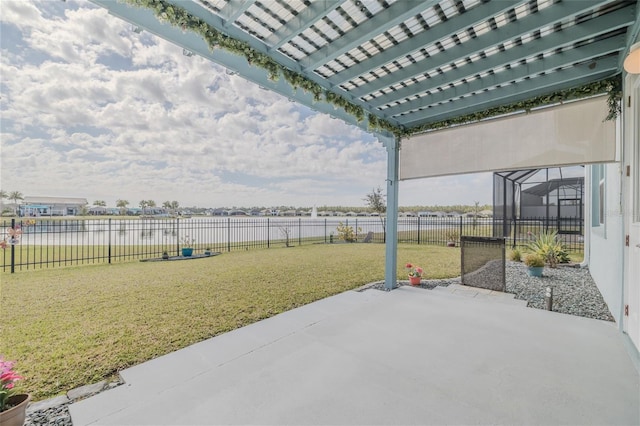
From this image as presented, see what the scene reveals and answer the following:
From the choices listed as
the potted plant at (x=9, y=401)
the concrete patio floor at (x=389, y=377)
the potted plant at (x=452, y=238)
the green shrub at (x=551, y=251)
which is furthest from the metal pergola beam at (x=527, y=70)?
the potted plant at (x=452, y=238)

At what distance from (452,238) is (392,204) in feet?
26.5

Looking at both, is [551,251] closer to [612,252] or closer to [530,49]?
[612,252]

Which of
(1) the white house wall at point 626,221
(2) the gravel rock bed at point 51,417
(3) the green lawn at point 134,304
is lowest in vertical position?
(3) the green lawn at point 134,304

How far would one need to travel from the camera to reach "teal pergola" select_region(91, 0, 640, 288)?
2.30m

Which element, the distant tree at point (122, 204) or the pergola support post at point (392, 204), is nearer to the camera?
the pergola support post at point (392, 204)

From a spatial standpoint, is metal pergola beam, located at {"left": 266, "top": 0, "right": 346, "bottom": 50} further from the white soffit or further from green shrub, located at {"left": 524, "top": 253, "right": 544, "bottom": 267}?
green shrub, located at {"left": 524, "top": 253, "right": 544, "bottom": 267}

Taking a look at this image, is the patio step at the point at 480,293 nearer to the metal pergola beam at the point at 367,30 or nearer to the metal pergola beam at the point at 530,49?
the metal pergola beam at the point at 530,49

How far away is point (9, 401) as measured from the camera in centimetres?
167

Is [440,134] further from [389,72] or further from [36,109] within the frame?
[36,109]

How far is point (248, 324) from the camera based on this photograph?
3.45 m

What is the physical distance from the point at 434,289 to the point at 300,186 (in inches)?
766

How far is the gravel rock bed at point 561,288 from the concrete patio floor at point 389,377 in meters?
0.69

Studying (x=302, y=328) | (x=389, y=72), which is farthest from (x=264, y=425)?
(x=389, y=72)

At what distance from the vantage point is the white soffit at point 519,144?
3.35m
